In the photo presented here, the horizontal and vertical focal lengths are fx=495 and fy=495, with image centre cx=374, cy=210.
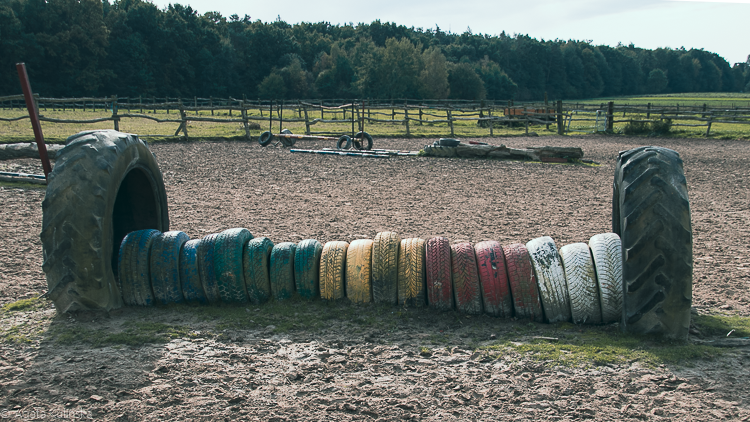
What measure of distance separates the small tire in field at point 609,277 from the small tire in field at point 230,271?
9.41 feet

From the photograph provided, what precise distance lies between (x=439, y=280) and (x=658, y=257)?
5.11 feet

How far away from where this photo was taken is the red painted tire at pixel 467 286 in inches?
154

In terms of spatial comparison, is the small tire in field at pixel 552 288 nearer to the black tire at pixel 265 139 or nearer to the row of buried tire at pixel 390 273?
the row of buried tire at pixel 390 273

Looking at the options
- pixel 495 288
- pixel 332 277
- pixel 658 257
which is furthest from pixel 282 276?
pixel 658 257

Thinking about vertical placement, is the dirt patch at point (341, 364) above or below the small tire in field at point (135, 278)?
below

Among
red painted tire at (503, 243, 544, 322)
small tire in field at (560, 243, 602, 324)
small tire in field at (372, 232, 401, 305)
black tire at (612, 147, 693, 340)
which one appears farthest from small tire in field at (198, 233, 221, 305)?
black tire at (612, 147, 693, 340)

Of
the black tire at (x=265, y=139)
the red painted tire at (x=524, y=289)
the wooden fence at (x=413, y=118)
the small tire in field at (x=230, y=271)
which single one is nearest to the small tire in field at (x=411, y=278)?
the red painted tire at (x=524, y=289)

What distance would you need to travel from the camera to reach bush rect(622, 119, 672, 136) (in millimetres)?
24625

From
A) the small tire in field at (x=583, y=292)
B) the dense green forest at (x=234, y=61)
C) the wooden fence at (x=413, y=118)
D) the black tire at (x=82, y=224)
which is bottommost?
the small tire in field at (x=583, y=292)

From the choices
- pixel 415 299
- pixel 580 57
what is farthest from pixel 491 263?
pixel 580 57

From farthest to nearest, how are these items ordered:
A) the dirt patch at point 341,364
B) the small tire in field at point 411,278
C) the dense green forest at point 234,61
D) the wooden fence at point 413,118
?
the dense green forest at point 234,61 → the wooden fence at point 413,118 → the small tire in field at point 411,278 → the dirt patch at point 341,364

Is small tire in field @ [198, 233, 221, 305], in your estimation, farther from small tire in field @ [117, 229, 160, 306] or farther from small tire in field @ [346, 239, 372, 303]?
small tire in field @ [346, 239, 372, 303]

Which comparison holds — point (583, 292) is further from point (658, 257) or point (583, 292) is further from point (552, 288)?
point (658, 257)

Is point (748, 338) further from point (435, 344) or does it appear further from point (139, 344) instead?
point (139, 344)
